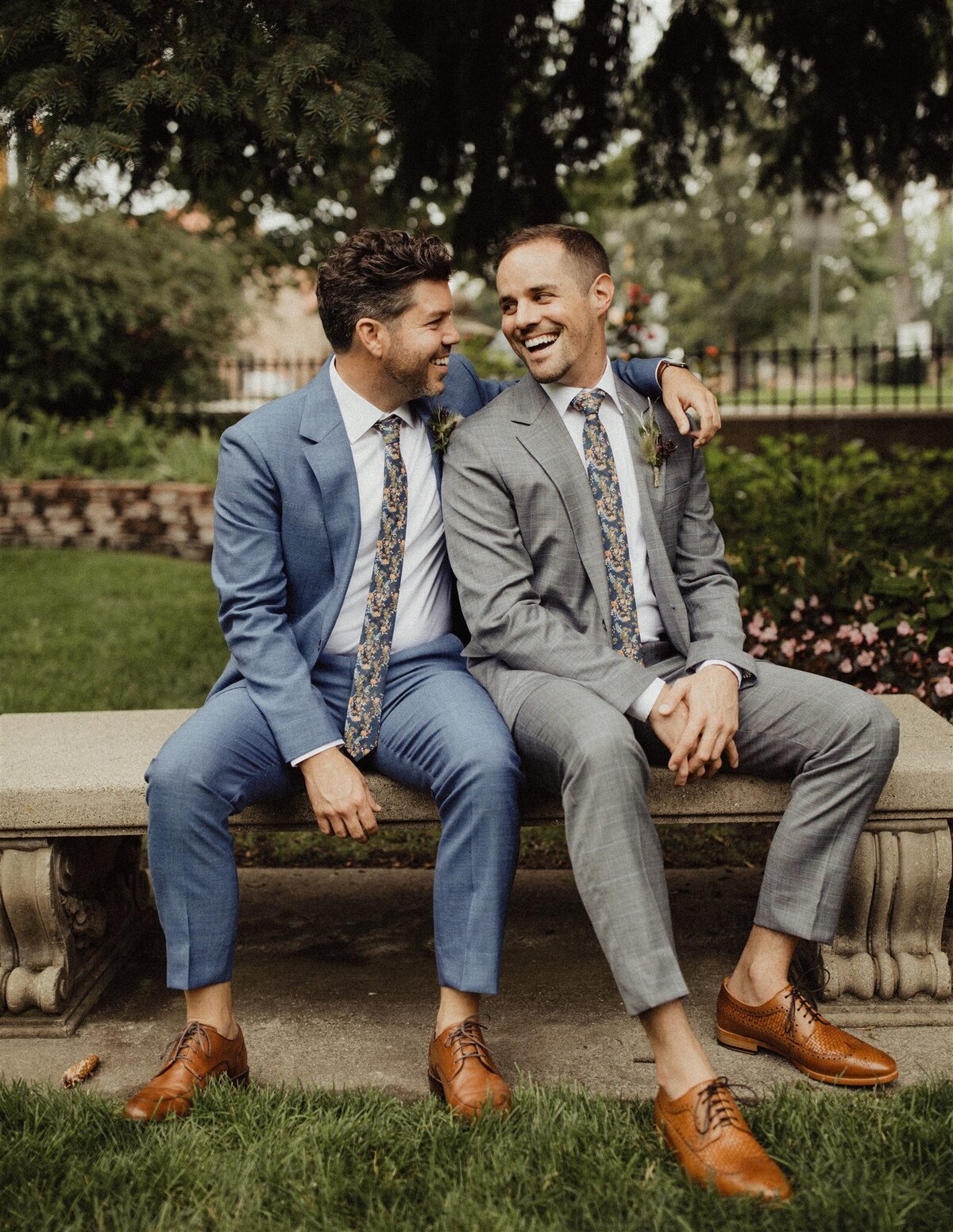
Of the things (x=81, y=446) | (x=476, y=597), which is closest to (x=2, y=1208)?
(x=476, y=597)

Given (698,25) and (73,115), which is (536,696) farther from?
(698,25)

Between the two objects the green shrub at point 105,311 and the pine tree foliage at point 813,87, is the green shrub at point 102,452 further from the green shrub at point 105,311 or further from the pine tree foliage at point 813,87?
the pine tree foliage at point 813,87

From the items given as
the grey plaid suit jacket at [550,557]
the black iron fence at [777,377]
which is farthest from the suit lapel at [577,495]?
the black iron fence at [777,377]

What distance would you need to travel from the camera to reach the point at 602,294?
11.0 feet

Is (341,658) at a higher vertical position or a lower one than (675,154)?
lower

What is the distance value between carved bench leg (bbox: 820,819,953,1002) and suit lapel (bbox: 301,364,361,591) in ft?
5.03

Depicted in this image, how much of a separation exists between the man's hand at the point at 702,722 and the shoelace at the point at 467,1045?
76 centimetres

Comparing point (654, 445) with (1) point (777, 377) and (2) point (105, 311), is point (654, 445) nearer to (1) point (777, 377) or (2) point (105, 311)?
(1) point (777, 377)

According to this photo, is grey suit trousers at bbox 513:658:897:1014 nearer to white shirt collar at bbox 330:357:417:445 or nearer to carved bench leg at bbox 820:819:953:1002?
carved bench leg at bbox 820:819:953:1002

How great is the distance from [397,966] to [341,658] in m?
0.96

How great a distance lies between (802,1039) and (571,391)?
1.75 meters

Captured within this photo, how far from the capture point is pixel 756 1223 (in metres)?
2.21

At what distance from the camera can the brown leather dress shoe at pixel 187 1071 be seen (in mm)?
2635

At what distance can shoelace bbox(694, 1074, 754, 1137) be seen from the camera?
240 centimetres
